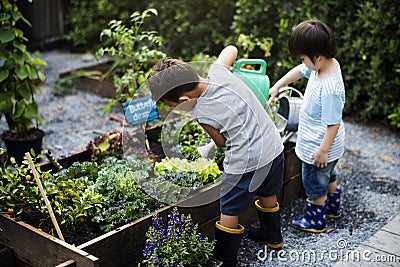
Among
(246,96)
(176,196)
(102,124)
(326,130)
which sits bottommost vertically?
(102,124)

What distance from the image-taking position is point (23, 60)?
3859mm

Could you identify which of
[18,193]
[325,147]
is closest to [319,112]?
[325,147]

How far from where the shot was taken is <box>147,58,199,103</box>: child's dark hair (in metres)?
2.46

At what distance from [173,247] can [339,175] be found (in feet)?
6.57

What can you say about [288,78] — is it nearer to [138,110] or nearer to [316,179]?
[316,179]

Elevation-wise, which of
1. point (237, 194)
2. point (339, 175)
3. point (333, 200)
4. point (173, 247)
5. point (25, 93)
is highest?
point (25, 93)

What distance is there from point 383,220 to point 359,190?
0.48 meters

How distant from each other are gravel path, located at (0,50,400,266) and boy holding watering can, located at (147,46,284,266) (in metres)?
0.33

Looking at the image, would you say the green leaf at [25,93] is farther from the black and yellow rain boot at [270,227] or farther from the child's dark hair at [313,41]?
the child's dark hair at [313,41]

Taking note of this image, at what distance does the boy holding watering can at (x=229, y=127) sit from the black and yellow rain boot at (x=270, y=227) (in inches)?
6.8

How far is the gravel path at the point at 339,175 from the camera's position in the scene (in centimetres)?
300

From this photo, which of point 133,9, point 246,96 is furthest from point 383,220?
point 133,9

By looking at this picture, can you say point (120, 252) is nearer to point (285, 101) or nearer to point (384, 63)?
point (285, 101)

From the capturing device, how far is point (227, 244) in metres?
2.73
